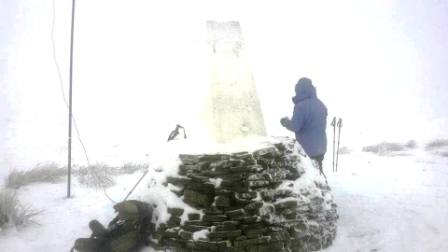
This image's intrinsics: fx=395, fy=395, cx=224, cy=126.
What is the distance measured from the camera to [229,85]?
15.0 feet

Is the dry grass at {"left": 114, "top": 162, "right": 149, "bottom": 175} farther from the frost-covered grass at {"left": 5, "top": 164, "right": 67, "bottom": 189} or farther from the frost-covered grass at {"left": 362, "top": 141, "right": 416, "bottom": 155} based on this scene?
the frost-covered grass at {"left": 362, "top": 141, "right": 416, "bottom": 155}

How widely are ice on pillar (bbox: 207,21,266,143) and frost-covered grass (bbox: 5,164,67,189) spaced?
14.4 feet

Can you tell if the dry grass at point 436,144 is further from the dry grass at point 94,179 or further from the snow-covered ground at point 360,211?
the dry grass at point 94,179

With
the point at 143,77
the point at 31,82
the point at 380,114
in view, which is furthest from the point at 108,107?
the point at 380,114

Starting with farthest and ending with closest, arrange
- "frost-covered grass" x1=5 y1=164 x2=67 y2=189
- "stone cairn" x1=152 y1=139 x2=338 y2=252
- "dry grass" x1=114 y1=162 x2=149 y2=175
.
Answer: "dry grass" x1=114 y1=162 x2=149 y2=175, "frost-covered grass" x1=5 y1=164 x2=67 y2=189, "stone cairn" x1=152 y1=139 x2=338 y2=252

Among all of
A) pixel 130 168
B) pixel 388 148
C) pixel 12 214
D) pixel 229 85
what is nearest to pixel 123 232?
pixel 12 214

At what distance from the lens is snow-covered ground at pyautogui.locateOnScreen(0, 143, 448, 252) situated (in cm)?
446

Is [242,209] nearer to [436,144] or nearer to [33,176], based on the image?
[33,176]

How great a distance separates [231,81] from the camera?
4582 millimetres

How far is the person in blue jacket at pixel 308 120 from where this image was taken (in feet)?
17.6

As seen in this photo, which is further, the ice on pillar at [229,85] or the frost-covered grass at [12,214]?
the frost-covered grass at [12,214]

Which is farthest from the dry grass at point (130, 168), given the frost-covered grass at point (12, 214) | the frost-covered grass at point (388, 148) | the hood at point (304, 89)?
the frost-covered grass at point (388, 148)

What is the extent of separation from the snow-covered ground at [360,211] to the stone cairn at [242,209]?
21.7 inches

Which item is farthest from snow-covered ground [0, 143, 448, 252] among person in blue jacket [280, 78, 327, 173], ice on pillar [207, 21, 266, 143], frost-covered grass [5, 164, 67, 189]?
ice on pillar [207, 21, 266, 143]
